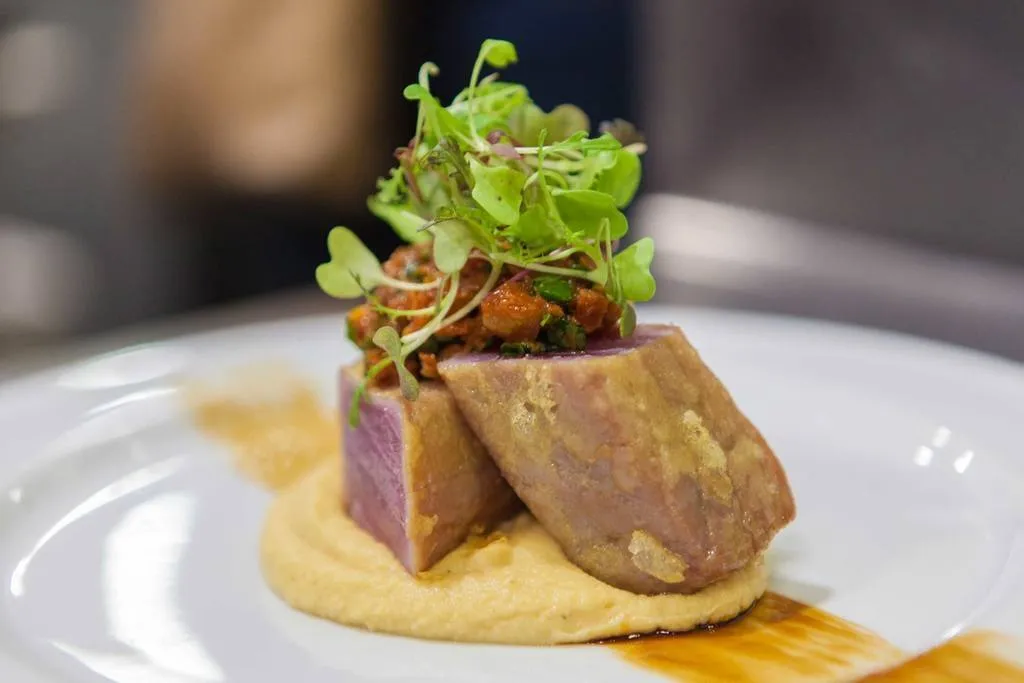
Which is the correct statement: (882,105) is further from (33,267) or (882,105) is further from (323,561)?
(33,267)

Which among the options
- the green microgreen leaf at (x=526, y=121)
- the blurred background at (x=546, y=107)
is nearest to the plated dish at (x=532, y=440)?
the green microgreen leaf at (x=526, y=121)

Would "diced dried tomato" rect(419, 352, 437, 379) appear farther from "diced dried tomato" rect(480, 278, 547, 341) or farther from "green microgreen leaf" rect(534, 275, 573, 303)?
"green microgreen leaf" rect(534, 275, 573, 303)

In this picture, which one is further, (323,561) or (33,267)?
(33,267)

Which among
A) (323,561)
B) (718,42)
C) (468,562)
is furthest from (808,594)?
(718,42)

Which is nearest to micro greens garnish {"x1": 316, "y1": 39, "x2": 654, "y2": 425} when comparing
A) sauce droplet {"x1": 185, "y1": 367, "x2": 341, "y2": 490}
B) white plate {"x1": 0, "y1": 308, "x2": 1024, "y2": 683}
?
white plate {"x1": 0, "y1": 308, "x2": 1024, "y2": 683}

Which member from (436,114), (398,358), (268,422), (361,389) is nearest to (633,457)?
(398,358)

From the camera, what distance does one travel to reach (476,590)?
209 cm

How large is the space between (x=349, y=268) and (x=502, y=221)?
19.7 inches

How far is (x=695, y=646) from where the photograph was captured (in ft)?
6.45

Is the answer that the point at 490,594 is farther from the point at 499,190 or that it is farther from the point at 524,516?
the point at 499,190

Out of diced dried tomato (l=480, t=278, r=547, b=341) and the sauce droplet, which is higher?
diced dried tomato (l=480, t=278, r=547, b=341)

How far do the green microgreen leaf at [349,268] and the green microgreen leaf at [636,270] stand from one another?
597mm

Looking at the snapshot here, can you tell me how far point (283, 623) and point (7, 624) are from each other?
0.57 m

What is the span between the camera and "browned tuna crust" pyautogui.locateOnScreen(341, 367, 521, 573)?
214 centimetres
